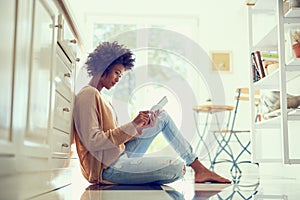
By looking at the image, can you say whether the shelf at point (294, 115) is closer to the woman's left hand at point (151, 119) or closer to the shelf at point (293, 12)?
the shelf at point (293, 12)

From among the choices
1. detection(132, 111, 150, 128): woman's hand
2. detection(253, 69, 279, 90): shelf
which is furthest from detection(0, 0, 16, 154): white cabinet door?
detection(253, 69, 279, 90): shelf

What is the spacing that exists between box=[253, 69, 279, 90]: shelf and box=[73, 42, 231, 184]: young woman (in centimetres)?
92

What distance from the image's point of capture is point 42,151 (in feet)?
4.56

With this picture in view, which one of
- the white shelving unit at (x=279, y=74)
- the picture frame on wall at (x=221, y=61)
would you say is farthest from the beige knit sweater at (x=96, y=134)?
the picture frame on wall at (x=221, y=61)

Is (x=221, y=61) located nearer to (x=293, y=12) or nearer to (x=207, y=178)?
(x=293, y=12)

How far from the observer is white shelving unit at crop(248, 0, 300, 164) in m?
2.25

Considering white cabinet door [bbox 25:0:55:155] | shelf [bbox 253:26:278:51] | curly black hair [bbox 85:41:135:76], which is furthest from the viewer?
shelf [bbox 253:26:278:51]

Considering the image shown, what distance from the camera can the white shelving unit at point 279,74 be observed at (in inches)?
88.4

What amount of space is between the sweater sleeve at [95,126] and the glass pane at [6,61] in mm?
898

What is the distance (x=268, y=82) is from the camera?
2.94 meters

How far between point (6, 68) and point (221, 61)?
14.2 feet

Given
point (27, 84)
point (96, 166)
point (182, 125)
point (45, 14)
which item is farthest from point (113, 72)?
point (182, 125)

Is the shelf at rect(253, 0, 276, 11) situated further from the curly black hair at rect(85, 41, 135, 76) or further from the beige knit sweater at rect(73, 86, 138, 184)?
the beige knit sweater at rect(73, 86, 138, 184)

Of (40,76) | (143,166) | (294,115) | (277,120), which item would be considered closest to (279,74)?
(294,115)
